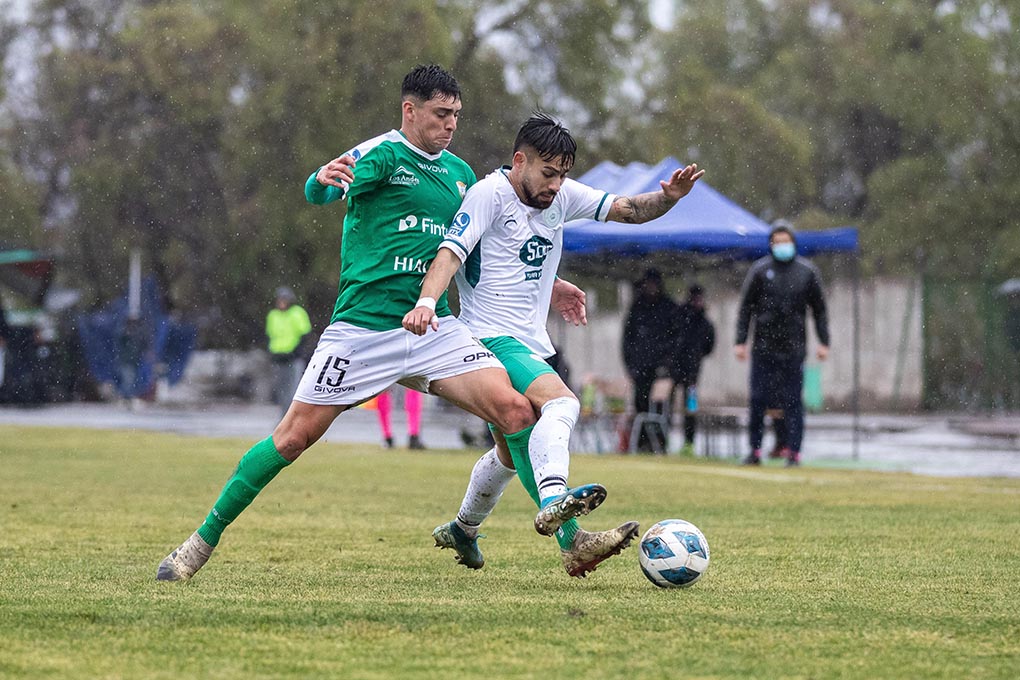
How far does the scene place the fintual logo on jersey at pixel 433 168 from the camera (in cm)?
638

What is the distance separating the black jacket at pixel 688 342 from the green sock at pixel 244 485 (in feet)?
37.8

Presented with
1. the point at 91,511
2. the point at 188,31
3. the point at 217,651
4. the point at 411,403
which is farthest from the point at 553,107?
the point at 217,651

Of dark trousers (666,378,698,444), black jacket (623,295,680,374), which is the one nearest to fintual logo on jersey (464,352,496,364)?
black jacket (623,295,680,374)

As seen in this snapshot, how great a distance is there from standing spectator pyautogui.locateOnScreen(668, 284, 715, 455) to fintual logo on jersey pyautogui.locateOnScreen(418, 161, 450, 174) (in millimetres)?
11158

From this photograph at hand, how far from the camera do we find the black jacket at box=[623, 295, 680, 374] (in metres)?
17.4

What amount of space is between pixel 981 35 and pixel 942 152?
461 cm

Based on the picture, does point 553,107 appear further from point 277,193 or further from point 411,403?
point 411,403

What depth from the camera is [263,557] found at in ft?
23.1

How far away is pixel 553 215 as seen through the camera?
642 centimetres

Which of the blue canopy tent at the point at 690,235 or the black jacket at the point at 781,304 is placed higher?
the blue canopy tent at the point at 690,235

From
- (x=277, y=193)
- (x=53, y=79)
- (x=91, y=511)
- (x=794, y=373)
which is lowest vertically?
(x=91, y=511)

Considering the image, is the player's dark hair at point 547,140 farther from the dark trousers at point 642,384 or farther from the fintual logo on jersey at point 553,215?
the dark trousers at point 642,384

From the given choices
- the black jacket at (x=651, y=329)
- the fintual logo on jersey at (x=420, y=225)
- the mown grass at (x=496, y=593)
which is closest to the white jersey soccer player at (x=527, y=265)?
the fintual logo on jersey at (x=420, y=225)

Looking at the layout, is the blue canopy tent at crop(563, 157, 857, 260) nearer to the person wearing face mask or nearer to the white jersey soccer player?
the person wearing face mask
